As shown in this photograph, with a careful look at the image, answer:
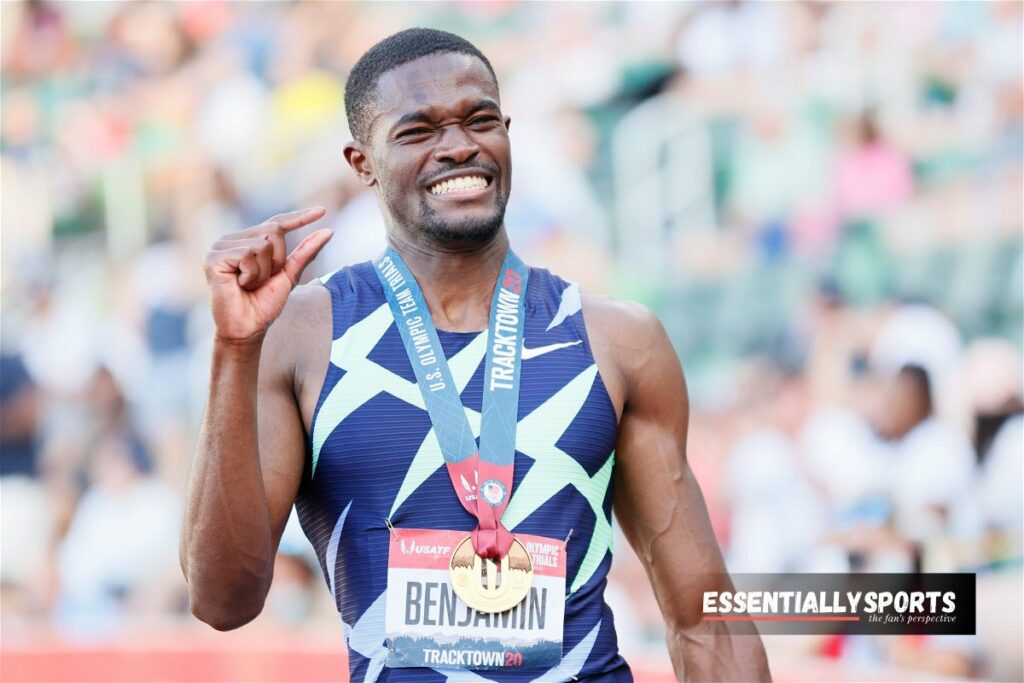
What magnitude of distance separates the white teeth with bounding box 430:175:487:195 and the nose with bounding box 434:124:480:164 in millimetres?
38

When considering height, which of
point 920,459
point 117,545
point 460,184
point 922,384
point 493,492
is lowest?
point 493,492

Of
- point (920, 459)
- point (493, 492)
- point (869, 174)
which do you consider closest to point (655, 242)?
point (869, 174)

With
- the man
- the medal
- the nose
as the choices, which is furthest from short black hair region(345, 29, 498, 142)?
the medal

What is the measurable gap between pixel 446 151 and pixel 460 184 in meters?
0.08

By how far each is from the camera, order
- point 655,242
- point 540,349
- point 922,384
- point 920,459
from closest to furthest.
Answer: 1. point 540,349
2. point 920,459
3. point 922,384
4. point 655,242

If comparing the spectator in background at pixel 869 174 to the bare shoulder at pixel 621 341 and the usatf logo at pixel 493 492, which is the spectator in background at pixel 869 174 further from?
the usatf logo at pixel 493 492

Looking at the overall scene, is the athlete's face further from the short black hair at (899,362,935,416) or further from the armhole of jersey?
the short black hair at (899,362,935,416)

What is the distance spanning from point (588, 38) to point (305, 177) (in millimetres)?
1770

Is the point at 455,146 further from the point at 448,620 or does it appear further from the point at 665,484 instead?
the point at 448,620

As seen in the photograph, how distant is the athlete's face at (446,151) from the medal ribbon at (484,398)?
0.15 meters

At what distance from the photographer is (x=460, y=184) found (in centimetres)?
294

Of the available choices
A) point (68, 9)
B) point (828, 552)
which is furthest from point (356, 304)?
point (68, 9)

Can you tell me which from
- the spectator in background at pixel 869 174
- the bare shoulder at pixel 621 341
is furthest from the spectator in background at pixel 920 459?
the bare shoulder at pixel 621 341

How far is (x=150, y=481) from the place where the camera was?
731cm
